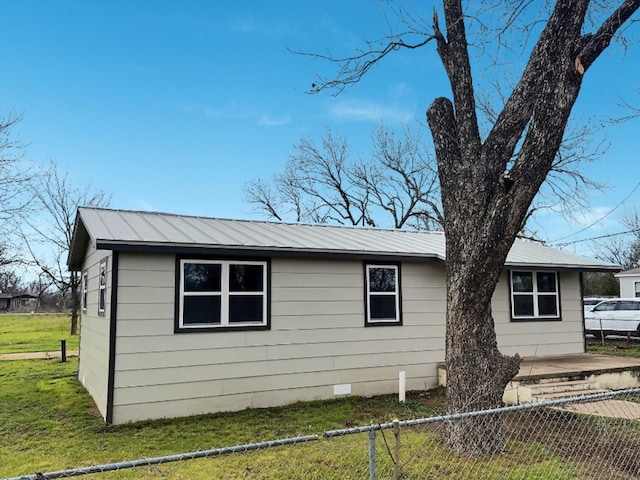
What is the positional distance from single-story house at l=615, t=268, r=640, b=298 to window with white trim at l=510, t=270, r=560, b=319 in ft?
55.1

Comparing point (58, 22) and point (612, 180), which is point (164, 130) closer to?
point (58, 22)

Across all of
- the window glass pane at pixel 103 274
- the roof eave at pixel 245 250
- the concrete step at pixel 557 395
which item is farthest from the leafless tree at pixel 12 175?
the concrete step at pixel 557 395

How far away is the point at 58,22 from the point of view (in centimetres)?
1201

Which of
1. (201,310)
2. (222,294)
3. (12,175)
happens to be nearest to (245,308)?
(222,294)

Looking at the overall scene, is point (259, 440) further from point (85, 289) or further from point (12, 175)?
point (12, 175)

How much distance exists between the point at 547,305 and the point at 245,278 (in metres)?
6.96

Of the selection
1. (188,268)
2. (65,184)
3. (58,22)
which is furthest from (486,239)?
(65,184)

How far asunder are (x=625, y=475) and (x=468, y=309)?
2.10 m

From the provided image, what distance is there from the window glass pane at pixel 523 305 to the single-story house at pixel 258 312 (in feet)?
0.07

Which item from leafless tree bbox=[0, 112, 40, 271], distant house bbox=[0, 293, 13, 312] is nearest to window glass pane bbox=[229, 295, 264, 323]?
leafless tree bbox=[0, 112, 40, 271]

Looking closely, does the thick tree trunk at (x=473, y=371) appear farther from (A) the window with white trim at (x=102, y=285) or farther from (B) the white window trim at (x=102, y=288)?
(A) the window with white trim at (x=102, y=285)

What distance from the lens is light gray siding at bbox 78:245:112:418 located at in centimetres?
719

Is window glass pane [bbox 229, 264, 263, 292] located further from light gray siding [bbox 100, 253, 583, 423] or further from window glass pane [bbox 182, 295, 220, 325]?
window glass pane [bbox 182, 295, 220, 325]

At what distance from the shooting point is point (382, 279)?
904 cm
